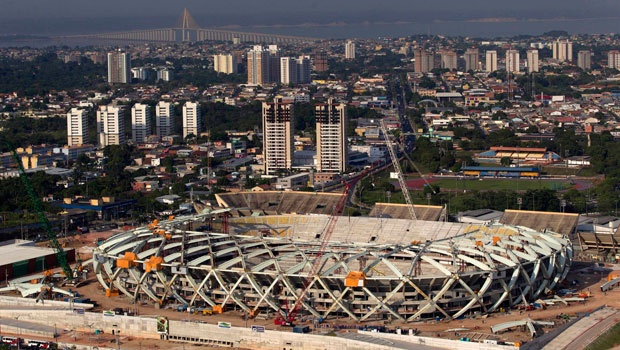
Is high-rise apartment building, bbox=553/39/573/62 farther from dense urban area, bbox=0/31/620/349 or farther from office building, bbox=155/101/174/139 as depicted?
office building, bbox=155/101/174/139

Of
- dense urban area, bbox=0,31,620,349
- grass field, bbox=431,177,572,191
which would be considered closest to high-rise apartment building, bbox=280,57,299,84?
dense urban area, bbox=0,31,620,349

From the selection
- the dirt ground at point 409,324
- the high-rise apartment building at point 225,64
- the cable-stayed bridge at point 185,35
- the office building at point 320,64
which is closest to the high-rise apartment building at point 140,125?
the dirt ground at point 409,324

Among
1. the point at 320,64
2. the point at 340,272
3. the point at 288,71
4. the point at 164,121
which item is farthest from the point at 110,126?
the point at 320,64

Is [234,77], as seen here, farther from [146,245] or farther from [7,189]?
[146,245]

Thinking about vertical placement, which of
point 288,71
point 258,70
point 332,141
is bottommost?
point 332,141

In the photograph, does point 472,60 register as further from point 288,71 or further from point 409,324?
point 409,324

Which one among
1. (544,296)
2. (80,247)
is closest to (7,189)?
(80,247)

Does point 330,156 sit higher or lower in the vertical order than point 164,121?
lower
